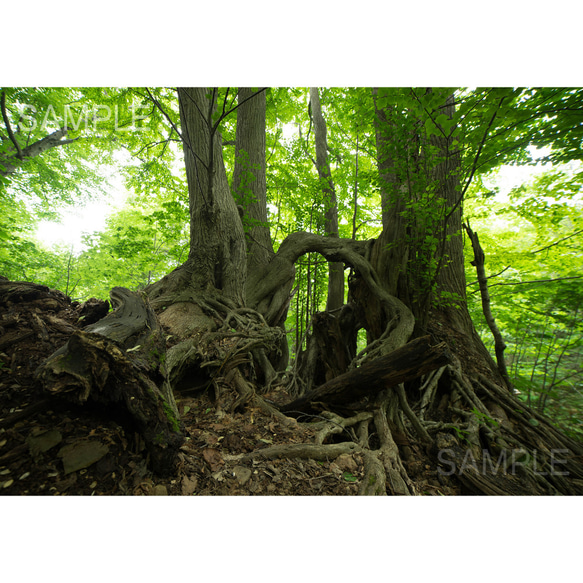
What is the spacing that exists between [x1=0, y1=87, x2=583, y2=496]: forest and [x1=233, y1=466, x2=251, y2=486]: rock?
20 millimetres

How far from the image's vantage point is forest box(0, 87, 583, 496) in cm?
138

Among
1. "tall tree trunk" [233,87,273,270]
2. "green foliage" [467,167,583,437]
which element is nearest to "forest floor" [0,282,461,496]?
"green foliage" [467,167,583,437]

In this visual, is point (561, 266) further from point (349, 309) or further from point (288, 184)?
point (288, 184)

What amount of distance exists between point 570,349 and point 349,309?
10.4ft

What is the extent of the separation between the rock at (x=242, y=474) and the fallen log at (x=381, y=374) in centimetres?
114

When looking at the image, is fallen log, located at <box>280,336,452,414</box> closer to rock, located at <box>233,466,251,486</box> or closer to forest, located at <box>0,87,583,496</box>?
forest, located at <box>0,87,583,496</box>

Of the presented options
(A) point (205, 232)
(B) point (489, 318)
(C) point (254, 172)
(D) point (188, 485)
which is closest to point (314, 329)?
(A) point (205, 232)

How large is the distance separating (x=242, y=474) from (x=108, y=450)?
0.74 m

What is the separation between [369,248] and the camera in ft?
14.4

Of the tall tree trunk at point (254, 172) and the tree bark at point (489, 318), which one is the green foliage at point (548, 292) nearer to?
the tree bark at point (489, 318)

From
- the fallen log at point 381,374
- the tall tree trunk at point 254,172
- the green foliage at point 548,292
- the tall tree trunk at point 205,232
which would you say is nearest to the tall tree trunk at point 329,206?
the tall tree trunk at point 254,172

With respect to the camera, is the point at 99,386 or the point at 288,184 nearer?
the point at 99,386

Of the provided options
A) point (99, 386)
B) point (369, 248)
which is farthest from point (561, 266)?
point (99, 386)

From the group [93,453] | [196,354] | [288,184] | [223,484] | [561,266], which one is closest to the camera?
[93,453]
